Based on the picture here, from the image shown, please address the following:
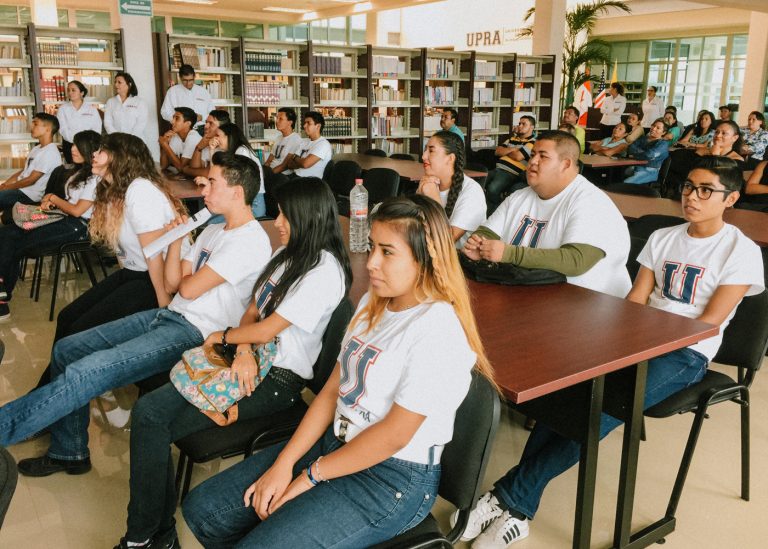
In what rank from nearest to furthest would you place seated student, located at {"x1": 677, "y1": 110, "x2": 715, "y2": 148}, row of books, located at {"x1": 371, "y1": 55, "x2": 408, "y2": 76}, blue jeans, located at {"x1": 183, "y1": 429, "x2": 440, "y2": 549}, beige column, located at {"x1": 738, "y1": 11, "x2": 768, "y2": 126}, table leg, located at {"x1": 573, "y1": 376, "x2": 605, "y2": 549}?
blue jeans, located at {"x1": 183, "y1": 429, "x2": 440, "y2": 549}, table leg, located at {"x1": 573, "y1": 376, "x2": 605, "y2": 549}, row of books, located at {"x1": 371, "y1": 55, "x2": 408, "y2": 76}, seated student, located at {"x1": 677, "y1": 110, "x2": 715, "y2": 148}, beige column, located at {"x1": 738, "y1": 11, "x2": 768, "y2": 126}

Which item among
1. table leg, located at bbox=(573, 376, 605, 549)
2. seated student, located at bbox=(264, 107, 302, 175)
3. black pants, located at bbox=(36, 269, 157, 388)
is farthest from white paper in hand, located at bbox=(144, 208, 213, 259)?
seated student, located at bbox=(264, 107, 302, 175)

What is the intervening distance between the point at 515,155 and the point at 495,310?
16.7ft

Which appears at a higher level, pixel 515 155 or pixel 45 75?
pixel 45 75

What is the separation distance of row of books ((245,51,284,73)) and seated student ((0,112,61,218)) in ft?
9.94

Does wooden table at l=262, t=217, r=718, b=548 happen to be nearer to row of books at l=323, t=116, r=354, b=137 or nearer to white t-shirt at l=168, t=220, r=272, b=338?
white t-shirt at l=168, t=220, r=272, b=338

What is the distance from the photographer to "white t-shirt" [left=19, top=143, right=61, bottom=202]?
5.13 m

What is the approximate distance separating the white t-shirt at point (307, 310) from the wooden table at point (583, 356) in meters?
0.17

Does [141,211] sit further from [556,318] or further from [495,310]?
[556,318]

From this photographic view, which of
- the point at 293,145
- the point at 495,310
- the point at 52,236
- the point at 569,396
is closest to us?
the point at 569,396

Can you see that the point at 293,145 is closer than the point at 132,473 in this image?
No

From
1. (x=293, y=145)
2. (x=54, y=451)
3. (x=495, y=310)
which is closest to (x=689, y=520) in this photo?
(x=495, y=310)

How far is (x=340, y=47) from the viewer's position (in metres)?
8.34

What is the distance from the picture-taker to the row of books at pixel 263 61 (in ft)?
25.8

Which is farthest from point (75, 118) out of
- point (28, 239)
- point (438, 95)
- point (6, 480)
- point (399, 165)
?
point (6, 480)
